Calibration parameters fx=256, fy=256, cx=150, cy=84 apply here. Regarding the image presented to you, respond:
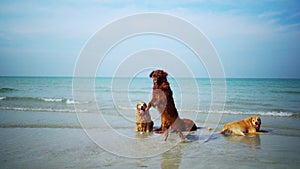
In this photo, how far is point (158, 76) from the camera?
6852mm

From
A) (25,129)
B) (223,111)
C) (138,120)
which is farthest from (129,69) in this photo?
(223,111)

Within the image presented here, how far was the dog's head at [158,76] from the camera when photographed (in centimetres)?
685

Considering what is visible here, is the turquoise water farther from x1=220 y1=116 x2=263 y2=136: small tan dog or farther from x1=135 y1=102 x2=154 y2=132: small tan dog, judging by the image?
x1=220 y1=116 x2=263 y2=136: small tan dog

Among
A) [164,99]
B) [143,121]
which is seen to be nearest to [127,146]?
[164,99]

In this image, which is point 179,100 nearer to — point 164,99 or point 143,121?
point 143,121

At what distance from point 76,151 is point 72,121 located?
4.34 m

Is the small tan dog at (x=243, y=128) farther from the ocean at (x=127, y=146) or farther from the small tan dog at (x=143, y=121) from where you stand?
the small tan dog at (x=143, y=121)

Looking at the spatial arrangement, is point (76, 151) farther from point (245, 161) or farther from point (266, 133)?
point (266, 133)

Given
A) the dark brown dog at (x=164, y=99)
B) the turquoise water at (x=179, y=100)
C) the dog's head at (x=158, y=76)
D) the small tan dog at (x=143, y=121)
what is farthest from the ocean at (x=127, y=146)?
the turquoise water at (x=179, y=100)

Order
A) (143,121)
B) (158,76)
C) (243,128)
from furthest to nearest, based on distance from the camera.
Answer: (143,121) < (243,128) < (158,76)

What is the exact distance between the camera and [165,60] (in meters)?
7.43

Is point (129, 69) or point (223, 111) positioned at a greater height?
point (129, 69)

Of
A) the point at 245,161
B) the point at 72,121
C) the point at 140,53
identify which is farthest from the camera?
the point at 72,121

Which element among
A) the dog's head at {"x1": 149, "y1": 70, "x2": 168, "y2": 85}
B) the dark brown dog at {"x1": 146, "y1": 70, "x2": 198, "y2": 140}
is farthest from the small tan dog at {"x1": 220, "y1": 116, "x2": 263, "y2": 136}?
the dog's head at {"x1": 149, "y1": 70, "x2": 168, "y2": 85}
